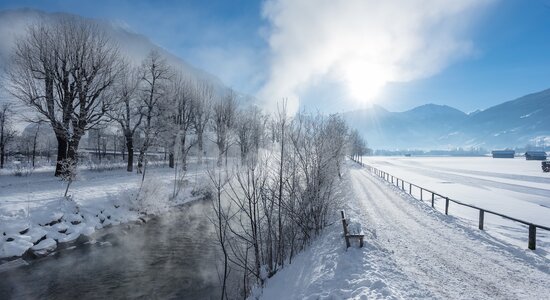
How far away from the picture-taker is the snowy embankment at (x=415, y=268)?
23.7ft

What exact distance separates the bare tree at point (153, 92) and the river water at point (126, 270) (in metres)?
18.4

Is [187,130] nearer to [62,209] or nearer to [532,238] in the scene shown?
[62,209]

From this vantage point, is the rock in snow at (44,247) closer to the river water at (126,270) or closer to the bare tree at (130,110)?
the river water at (126,270)

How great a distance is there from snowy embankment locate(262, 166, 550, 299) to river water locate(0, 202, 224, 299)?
13.1 ft

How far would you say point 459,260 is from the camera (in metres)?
9.26

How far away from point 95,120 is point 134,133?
968 cm

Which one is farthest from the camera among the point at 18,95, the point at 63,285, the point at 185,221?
the point at 18,95

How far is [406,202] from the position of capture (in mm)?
21406

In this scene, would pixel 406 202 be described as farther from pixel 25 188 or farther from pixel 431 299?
pixel 25 188

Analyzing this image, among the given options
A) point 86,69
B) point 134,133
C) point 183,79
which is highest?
point 183,79

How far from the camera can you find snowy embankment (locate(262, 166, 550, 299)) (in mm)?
7219

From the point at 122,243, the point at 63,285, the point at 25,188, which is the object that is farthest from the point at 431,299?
the point at 25,188

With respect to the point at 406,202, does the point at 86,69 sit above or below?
above

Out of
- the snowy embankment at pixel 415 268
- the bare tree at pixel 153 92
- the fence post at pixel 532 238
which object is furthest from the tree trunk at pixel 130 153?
the fence post at pixel 532 238
